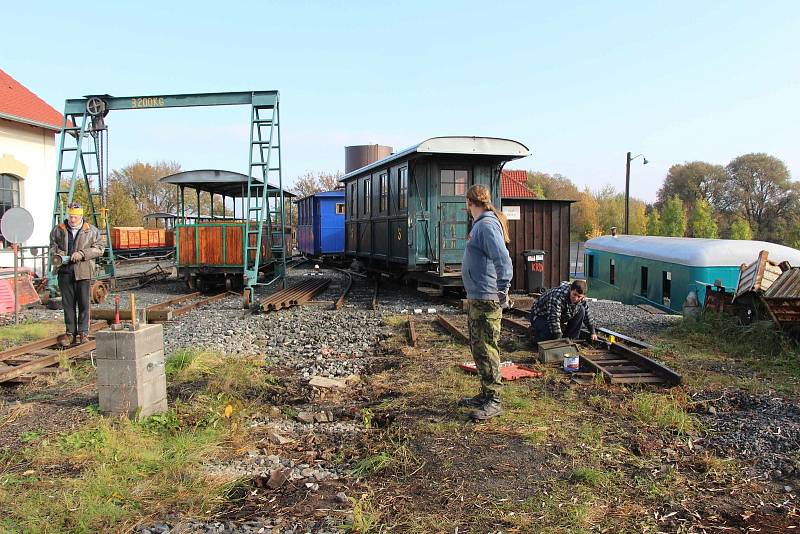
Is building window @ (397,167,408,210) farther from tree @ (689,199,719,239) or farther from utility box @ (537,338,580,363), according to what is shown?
tree @ (689,199,719,239)

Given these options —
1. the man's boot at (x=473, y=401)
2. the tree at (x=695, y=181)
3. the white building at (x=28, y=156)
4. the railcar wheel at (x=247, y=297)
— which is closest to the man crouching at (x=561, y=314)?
the man's boot at (x=473, y=401)

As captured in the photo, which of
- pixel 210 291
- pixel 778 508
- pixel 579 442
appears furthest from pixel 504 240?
pixel 210 291

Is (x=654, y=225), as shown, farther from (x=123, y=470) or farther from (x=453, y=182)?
(x=123, y=470)

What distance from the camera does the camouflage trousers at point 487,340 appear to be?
5109 millimetres

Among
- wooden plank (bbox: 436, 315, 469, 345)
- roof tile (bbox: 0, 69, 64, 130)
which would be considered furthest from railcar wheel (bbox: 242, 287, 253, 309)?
roof tile (bbox: 0, 69, 64, 130)

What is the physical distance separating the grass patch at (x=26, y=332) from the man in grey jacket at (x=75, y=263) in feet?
4.64

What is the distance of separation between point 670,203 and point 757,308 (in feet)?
154

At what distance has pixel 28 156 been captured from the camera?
18.5m

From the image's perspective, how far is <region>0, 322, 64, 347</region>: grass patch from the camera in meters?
9.02

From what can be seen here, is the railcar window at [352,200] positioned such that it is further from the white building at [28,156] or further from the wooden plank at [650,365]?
the wooden plank at [650,365]

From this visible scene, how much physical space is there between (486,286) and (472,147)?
773 cm

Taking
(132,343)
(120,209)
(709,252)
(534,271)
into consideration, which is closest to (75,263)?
(132,343)

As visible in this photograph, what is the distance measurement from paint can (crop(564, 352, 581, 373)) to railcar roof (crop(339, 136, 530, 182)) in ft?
20.8

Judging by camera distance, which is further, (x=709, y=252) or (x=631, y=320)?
(x=709, y=252)
